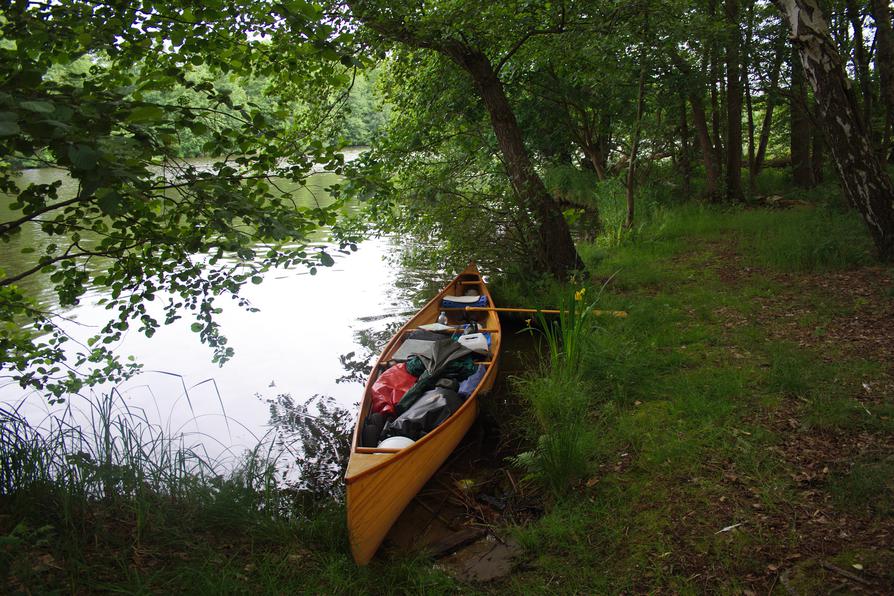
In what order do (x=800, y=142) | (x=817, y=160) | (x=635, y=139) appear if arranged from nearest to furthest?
(x=635, y=139), (x=800, y=142), (x=817, y=160)

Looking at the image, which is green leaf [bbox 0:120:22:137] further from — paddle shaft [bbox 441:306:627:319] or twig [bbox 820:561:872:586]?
paddle shaft [bbox 441:306:627:319]

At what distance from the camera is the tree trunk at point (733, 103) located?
886 centimetres

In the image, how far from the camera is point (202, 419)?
17.5ft

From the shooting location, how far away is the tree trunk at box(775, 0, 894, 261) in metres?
5.37

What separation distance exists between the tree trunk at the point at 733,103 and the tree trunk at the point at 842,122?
285 centimetres

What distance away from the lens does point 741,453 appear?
338 cm

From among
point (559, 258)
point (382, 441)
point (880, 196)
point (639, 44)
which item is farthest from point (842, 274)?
point (382, 441)

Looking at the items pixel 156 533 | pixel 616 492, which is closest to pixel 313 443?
pixel 156 533

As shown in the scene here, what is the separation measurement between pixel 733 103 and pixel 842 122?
4435mm

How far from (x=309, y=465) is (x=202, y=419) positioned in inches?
59.4

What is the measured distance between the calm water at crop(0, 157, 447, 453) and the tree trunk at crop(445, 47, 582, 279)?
211 cm

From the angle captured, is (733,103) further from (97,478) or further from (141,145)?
(97,478)

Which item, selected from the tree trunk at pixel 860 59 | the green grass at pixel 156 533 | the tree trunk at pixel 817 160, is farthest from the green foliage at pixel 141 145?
the tree trunk at pixel 817 160

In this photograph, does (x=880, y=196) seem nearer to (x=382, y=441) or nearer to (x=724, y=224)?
(x=724, y=224)
